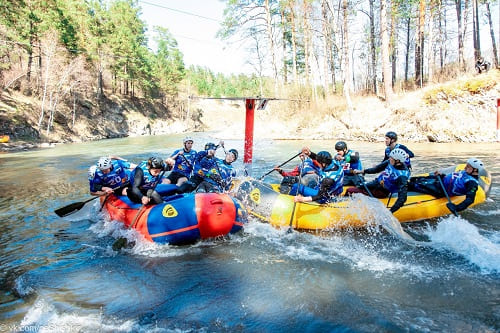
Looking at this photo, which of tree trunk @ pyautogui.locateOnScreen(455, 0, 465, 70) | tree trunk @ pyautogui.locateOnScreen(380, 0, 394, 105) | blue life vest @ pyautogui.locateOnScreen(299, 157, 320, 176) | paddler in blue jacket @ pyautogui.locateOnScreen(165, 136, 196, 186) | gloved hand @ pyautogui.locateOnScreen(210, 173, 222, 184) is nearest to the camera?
blue life vest @ pyautogui.locateOnScreen(299, 157, 320, 176)

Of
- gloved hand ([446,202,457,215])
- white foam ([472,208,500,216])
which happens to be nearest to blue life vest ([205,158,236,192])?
gloved hand ([446,202,457,215])

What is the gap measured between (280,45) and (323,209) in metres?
23.7

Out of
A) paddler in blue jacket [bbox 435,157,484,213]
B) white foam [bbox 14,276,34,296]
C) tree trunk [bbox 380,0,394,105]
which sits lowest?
white foam [bbox 14,276,34,296]

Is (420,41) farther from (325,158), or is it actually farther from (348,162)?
(325,158)

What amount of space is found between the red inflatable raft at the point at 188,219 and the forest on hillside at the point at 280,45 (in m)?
14.4

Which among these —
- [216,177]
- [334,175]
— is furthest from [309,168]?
[216,177]

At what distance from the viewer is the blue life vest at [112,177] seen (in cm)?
652

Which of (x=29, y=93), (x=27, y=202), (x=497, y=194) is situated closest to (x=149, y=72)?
(x=29, y=93)

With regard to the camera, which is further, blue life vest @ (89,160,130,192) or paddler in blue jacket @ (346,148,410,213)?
blue life vest @ (89,160,130,192)

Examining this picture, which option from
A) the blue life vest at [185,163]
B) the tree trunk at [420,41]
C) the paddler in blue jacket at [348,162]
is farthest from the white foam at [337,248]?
the tree trunk at [420,41]

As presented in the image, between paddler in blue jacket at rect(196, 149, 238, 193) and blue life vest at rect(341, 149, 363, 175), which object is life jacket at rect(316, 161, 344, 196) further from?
paddler in blue jacket at rect(196, 149, 238, 193)

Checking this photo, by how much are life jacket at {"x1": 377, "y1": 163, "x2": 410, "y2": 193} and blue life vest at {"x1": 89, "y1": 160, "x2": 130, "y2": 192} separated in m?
4.95

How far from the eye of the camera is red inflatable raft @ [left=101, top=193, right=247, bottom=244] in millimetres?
5211

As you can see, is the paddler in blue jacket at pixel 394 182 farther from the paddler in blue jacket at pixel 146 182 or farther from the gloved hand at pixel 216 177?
the paddler in blue jacket at pixel 146 182
